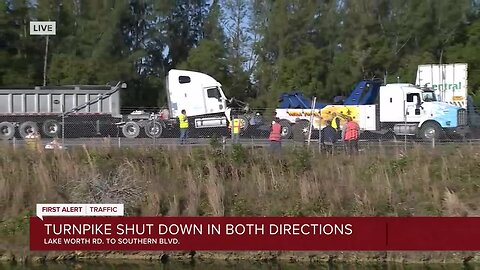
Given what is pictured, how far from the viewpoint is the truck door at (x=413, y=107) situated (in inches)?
1169

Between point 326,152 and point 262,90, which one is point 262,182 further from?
point 262,90

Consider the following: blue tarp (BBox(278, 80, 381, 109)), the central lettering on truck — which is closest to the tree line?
the central lettering on truck

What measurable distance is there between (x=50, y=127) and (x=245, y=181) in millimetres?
18024

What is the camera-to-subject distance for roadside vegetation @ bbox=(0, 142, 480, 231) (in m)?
13.4

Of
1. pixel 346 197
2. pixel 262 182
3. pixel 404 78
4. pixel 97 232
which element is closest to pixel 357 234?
pixel 346 197

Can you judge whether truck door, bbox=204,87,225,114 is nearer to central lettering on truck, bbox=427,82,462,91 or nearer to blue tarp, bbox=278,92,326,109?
blue tarp, bbox=278,92,326,109

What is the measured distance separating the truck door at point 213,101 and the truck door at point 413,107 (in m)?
8.43

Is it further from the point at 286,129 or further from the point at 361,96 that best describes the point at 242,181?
the point at 361,96

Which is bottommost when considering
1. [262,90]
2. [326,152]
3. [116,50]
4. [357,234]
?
[357,234]

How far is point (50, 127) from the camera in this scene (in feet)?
101

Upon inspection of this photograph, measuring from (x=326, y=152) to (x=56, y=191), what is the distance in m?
6.38

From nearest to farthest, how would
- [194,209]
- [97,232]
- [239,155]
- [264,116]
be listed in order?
[97,232]
[194,209]
[239,155]
[264,116]

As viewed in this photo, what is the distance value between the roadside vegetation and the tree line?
31.4 meters

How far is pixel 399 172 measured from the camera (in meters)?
15.3
